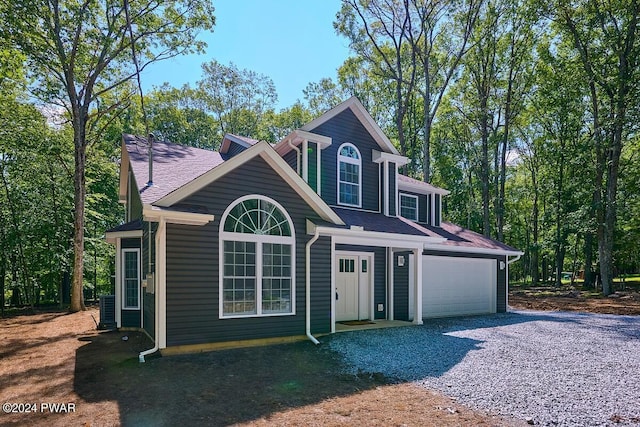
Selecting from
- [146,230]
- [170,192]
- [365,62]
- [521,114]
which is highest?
[365,62]

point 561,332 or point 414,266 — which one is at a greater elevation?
point 414,266

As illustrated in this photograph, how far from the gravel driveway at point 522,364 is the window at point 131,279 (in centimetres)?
558

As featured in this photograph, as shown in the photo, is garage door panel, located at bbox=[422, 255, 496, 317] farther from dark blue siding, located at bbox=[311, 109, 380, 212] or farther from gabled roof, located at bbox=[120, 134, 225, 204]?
gabled roof, located at bbox=[120, 134, 225, 204]

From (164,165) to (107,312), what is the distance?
4.58m

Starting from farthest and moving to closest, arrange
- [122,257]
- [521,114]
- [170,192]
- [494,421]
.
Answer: [521,114] < [122,257] < [170,192] < [494,421]

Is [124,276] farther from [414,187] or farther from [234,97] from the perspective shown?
[234,97]

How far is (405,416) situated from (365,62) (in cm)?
2708

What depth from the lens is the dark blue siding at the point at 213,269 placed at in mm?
7180

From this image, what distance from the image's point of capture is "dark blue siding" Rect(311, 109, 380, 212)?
1143 centimetres

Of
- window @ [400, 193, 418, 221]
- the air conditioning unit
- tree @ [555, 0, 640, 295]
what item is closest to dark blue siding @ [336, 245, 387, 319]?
window @ [400, 193, 418, 221]

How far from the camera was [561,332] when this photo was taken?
9.99 meters

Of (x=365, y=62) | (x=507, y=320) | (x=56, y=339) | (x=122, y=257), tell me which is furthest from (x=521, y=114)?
(x=56, y=339)

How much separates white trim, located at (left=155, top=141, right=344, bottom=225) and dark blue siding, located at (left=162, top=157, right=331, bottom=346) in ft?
0.36

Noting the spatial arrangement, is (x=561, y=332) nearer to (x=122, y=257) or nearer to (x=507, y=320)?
(x=507, y=320)
